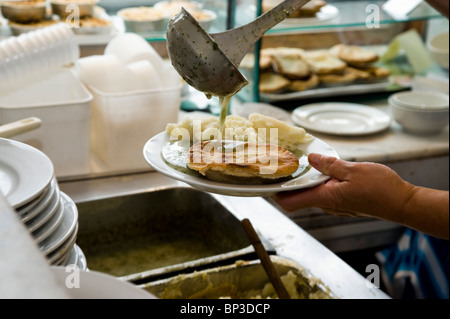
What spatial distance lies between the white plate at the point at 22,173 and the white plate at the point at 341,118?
58.7 inches

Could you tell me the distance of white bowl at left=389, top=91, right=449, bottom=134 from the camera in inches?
88.1

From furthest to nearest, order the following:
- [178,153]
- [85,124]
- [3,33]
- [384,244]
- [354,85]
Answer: [354,85] < [384,244] < [3,33] < [85,124] < [178,153]

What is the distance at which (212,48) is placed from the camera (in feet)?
2.83

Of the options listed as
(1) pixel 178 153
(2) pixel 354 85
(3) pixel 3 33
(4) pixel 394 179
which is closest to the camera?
(4) pixel 394 179

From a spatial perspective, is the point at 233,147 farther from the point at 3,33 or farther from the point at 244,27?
the point at 3,33

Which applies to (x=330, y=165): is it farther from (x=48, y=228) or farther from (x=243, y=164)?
(x=48, y=228)

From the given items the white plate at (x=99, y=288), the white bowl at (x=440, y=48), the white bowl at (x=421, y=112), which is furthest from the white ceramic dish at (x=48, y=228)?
the white bowl at (x=440, y=48)

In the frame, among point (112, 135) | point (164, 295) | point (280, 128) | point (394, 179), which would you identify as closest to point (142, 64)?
point (112, 135)

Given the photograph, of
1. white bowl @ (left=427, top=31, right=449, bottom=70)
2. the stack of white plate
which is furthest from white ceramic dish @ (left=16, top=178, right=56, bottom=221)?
white bowl @ (left=427, top=31, right=449, bottom=70)

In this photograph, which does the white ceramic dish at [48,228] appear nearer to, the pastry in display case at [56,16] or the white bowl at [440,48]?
the pastry in display case at [56,16]

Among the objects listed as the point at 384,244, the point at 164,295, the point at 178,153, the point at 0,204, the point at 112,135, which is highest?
the point at 0,204

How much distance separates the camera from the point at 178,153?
108 cm

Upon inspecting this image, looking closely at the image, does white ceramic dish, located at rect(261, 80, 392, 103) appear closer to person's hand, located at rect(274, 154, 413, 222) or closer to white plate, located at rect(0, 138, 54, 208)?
person's hand, located at rect(274, 154, 413, 222)

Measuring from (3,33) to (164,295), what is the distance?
4.37ft
